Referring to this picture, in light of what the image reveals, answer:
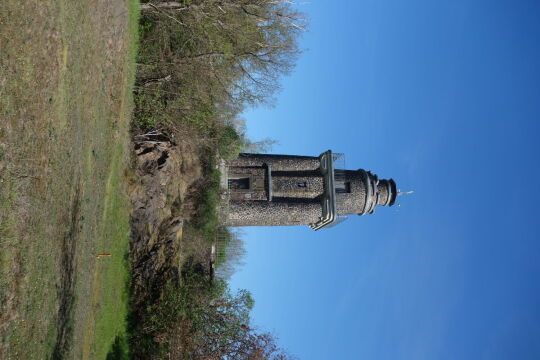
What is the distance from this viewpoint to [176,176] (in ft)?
76.3

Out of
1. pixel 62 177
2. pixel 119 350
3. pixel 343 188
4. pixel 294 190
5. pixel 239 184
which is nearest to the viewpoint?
pixel 62 177

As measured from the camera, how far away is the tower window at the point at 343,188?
2850cm

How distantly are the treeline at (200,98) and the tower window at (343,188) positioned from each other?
23.9 ft

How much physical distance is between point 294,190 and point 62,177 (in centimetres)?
1700

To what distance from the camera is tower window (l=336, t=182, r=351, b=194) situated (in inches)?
1122

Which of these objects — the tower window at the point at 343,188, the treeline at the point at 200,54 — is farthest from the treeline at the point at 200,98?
the tower window at the point at 343,188

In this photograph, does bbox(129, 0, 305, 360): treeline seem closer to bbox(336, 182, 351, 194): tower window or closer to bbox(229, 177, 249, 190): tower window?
bbox(229, 177, 249, 190): tower window

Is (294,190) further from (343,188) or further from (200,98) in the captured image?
(200,98)

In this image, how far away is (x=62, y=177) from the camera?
12.3m

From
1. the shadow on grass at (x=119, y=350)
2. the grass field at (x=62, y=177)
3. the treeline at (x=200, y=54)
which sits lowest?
the shadow on grass at (x=119, y=350)

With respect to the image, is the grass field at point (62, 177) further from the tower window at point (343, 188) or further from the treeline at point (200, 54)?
the tower window at point (343, 188)

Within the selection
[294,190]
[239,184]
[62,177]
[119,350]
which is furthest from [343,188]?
[62,177]

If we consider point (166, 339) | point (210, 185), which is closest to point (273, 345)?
point (166, 339)

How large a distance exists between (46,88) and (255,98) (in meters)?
13.8
